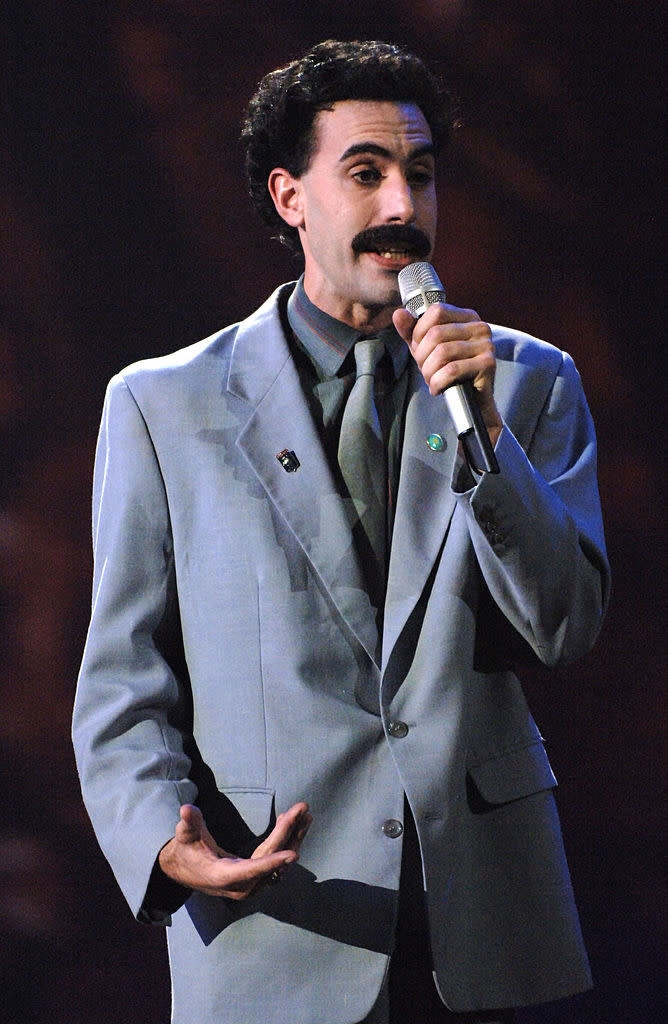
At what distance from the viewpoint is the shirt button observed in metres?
1.44

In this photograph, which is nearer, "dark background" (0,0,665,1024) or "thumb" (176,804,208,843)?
"thumb" (176,804,208,843)

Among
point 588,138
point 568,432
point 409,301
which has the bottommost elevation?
point 568,432

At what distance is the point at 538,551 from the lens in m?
1.41

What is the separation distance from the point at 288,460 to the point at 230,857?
523 mm

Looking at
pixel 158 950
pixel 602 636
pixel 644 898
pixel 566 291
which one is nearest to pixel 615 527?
pixel 602 636

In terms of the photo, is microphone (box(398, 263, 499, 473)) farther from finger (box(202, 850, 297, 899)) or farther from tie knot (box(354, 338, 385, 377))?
finger (box(202, 850, 297, 899))

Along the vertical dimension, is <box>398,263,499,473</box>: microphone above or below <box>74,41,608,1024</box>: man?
above

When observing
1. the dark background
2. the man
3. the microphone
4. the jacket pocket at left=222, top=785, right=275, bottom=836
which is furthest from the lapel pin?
the dark background

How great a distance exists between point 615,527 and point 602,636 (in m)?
0.22

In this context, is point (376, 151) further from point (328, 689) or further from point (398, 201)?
point (328, 689)

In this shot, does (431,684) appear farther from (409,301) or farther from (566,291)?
(566,291)

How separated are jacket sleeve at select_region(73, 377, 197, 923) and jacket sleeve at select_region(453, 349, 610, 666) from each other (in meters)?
0.43

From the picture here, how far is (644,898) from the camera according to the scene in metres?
2.33

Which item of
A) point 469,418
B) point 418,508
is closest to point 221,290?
point 418,508
